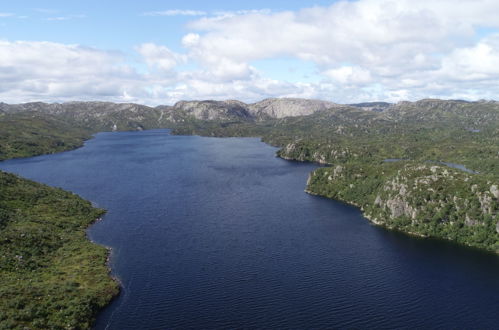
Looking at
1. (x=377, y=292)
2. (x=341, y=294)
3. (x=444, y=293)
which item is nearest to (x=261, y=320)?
(x=341, y=294)

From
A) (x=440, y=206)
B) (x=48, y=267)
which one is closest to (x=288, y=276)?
(x=48, y=267)

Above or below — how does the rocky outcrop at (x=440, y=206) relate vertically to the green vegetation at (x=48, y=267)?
above

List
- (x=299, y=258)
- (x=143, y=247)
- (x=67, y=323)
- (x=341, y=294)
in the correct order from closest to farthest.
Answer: (x=67, y=323), (x=341, y=294), (x=299, y=258), (x=143, y=247)

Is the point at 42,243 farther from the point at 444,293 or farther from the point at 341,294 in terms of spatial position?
the point at 444,293

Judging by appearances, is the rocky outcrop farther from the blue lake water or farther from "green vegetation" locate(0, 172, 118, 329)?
"green vegetation" locate(0, 172, 118, 329)

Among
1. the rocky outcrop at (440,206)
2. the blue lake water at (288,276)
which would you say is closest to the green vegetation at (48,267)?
the blue lake water at (288,276)

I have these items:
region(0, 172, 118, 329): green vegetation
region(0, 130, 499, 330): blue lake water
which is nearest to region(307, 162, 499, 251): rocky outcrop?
region(0, 130, 499, 330): blue lake water

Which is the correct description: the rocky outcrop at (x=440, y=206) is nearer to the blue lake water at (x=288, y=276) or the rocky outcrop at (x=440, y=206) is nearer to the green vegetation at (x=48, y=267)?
the blue lake water at (x=288, y=276)

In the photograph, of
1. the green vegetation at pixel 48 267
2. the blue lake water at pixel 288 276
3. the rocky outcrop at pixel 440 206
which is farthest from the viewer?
the rocky outcrop at pixel 440 206

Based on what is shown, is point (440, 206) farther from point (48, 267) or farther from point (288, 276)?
point (48, 267)
